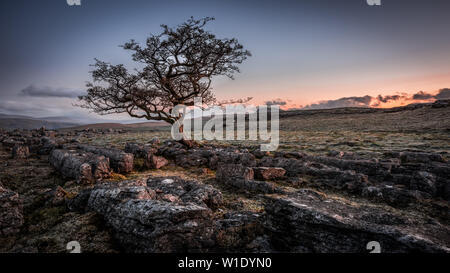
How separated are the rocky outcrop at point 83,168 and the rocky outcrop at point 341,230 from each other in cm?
950

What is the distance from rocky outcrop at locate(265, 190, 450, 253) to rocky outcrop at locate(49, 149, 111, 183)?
9.50 meters

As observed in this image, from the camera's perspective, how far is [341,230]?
4.71m

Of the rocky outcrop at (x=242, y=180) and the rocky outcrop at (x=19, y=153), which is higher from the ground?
the rocky outcrop at (x=19, y=153)

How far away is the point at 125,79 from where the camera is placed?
19.8 meters

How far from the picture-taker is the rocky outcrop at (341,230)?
4.15 m

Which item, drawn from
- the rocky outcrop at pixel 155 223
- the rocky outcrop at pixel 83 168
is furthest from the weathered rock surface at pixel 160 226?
the rocky outcrop at pixel 83 168

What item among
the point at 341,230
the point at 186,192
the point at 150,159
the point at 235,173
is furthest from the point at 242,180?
the point at 150,159

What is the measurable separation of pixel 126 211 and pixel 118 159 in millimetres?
8738

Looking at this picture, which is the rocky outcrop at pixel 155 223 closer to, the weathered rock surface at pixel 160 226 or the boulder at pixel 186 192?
the weathered rock surface at pixel 160 226

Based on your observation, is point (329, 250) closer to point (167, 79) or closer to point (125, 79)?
point (167, 79)

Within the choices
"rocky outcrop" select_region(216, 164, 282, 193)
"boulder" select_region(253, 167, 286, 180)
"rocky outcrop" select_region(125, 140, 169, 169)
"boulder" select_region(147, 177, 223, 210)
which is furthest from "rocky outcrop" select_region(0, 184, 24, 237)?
"boulder" select_region(253, 167, 286, 180)

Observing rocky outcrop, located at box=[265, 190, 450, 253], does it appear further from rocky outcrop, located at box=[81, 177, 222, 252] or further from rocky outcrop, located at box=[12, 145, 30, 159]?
rocky outcrop, located at box=[12, 145, 30, 159]

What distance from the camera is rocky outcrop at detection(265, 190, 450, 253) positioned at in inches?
163

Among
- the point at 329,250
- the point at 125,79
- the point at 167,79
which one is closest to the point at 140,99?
the point at 125,79
